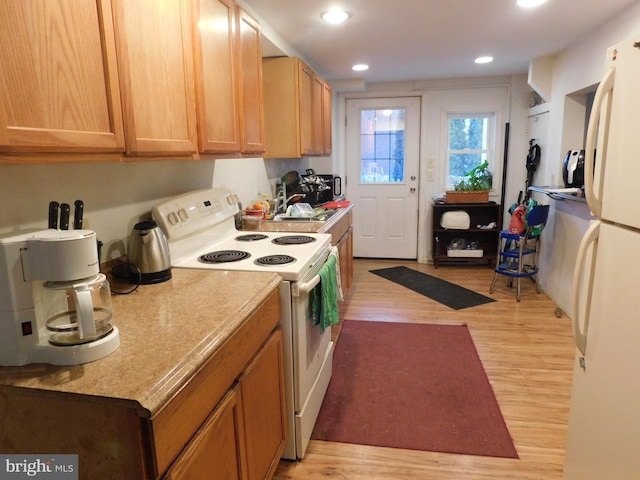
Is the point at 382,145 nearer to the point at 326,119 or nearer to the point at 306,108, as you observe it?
the point at 326,119

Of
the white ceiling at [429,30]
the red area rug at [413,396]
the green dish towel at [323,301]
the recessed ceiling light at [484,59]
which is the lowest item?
the red area rug at [413,396]

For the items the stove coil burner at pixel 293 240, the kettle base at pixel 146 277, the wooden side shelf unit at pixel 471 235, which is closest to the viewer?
the kettle base at pixel 146 277

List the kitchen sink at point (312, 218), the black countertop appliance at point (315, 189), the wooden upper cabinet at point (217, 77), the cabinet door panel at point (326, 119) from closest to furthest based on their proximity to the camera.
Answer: the wooden upper cabinet at point (217, 77) < the kitchen sink at point (312, 218) < the black countertop appliance at point (315, 189) < the cabinet door panel at point (326, 119)

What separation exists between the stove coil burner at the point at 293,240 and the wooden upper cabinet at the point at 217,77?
1.80 feet

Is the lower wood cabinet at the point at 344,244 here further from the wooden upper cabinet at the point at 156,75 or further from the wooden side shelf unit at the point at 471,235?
the wooden upper cabinet at the point at 156,75

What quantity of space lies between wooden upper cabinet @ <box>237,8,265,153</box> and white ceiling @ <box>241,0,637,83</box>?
40cm

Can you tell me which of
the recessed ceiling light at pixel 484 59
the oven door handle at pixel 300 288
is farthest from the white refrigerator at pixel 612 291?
the recessed ceiling light at pixel 484 59

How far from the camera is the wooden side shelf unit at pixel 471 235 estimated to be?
4.99 metres

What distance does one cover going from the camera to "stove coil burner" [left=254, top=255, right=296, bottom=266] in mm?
1807

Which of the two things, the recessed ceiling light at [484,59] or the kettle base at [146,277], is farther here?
the recessed ceiling light at [484,59]

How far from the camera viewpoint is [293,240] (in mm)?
2285

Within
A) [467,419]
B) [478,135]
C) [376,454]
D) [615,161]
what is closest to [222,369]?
[376,454]

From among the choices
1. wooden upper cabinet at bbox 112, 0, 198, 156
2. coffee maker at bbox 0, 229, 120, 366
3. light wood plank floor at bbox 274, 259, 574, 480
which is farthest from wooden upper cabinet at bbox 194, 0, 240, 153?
light wood plank floor at bbox 274, 259, 574, 480

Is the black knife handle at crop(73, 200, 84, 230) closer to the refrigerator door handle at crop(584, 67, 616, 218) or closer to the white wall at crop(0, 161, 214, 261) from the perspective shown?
the white wall at crop(0, 161, 214, 261)
